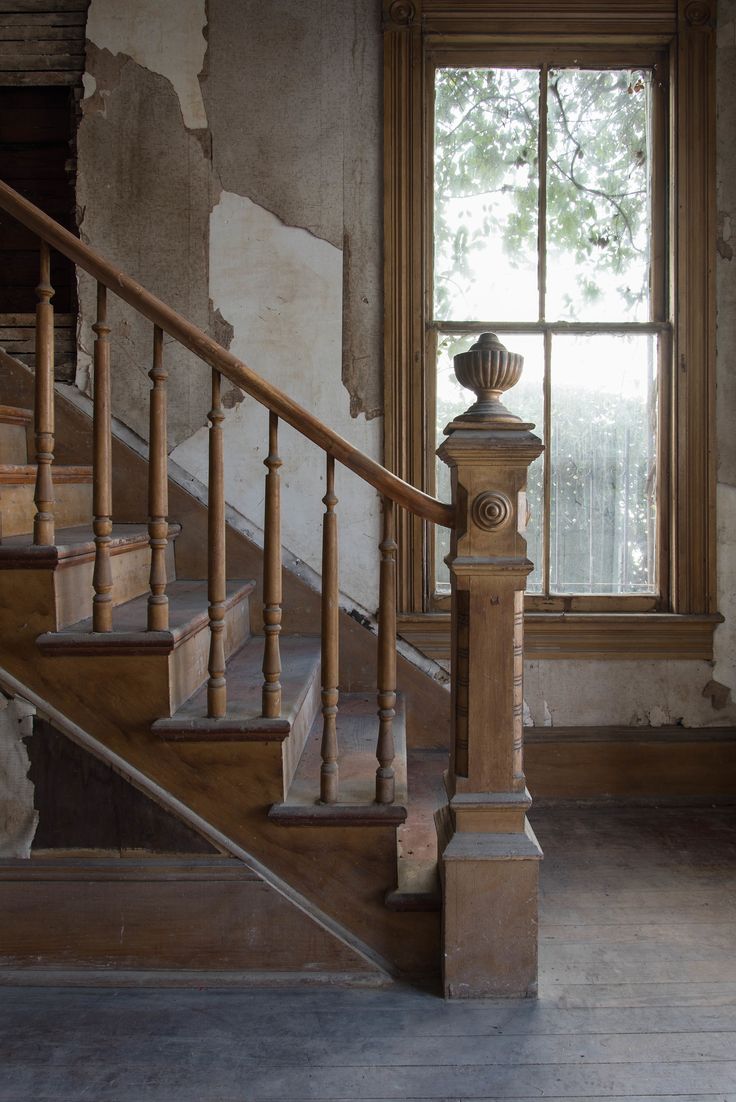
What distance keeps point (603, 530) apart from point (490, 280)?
105 centimetres

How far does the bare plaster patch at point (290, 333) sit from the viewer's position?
2.89 meters

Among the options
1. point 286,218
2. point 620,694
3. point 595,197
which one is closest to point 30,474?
point 286,218

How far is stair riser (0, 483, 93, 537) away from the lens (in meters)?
2.02

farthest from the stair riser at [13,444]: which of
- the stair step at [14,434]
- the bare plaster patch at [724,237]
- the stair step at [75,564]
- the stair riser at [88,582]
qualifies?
the bare plaster patch at [724,237]

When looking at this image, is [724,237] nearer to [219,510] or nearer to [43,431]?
[219,510]

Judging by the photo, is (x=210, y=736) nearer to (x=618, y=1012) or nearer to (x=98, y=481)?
(x=98, y=481)

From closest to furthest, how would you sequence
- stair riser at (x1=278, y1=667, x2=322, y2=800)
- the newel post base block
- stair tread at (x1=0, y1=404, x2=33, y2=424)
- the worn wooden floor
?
the worn wooden floor
the newel post base block
stair riser at (x1=278, y1=667, x2=322, y2=800)
stair tread at (x1=0, y1=404, x2=33, y2=424)

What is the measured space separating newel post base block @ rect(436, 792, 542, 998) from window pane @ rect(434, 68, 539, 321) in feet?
6.66

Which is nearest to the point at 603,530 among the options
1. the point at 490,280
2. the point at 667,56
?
the point at 490,280

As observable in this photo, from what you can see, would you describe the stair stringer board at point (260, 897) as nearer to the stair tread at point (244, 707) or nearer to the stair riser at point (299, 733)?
→ the stair tread at point (244, 707)

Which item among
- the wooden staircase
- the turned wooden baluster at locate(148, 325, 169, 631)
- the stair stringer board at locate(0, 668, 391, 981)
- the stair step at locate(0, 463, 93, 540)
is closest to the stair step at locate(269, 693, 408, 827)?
the wooden staircase

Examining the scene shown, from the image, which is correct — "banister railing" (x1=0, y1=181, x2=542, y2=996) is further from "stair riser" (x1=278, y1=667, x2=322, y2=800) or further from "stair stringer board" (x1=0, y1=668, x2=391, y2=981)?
"stair stringer board" (x1=0, y1=668, x2=391, y2=981)

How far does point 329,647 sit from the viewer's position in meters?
1.80

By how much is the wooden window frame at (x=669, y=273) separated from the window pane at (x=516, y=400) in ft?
0.27
